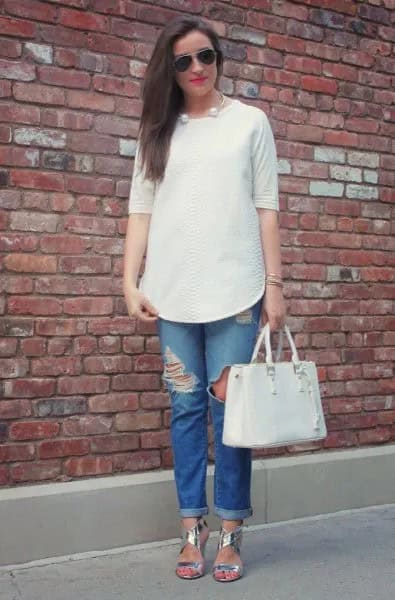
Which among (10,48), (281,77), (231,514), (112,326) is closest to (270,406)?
(231,514)

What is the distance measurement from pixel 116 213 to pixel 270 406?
3.66 ft

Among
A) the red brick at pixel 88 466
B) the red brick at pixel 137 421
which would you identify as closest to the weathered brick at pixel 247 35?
the red brick at pixel 137 421

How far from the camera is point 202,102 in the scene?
2709 mm

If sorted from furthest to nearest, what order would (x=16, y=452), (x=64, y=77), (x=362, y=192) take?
(x=362, y=192) → (x=64, y=77) → (x=16, y=452)

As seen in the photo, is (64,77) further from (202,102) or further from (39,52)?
(202,102)

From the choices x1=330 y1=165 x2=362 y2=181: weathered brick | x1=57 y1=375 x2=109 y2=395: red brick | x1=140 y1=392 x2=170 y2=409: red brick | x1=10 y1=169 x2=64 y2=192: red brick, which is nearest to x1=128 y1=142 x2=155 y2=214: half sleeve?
x1=10 y1=169 x2=64 y2=192: red brick

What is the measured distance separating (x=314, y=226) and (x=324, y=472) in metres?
1.14

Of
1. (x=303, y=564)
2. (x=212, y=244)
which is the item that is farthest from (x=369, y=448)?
(x=212, y=244)

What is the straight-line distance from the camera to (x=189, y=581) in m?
2.63

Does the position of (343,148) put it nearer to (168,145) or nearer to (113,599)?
(168,145)

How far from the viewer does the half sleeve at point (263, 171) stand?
2.64 m

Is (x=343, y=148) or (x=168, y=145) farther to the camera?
(x=343, y=148)

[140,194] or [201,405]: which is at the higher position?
[140,194]

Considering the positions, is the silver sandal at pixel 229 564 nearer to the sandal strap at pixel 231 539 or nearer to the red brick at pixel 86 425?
the sandal strap at pixel 231 539
